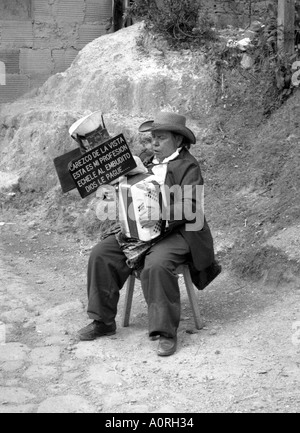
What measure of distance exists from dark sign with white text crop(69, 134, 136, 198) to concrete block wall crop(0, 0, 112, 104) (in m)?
4.48

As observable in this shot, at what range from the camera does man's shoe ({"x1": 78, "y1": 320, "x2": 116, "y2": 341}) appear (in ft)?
17.1

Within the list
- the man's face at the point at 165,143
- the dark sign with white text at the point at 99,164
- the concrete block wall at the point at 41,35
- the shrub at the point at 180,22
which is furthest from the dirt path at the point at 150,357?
the concrete block wall at the point at 41,35

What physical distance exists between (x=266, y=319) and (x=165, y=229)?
852 millimetres

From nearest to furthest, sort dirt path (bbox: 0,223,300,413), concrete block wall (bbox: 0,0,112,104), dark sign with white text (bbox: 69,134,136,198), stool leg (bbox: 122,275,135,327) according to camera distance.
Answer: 1. dirt path (bbox: 0,223,300,413)
2. dark sign with white text (bbox: 69,134,136,198)
3. stool leg (bbox: 122,275,135,327)
4. concrete block wall (bbox: 0,0,112,104)

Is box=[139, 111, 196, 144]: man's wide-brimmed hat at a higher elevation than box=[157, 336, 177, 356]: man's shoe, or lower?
higher

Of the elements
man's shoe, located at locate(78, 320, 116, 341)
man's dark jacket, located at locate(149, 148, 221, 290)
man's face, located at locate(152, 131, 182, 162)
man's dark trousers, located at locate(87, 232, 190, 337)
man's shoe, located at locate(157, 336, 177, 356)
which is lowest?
man's shoe, located at locate(78, 320, 116, 341)

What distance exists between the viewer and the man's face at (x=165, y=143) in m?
5.20

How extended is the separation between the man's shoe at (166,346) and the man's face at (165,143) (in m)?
1.14

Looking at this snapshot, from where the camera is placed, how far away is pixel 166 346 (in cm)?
489

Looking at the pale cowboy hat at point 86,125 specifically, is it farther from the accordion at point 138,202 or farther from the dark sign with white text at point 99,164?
the accordion at point 138,202

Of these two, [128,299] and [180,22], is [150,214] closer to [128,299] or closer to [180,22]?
[128,299]

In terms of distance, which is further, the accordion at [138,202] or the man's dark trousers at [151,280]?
the accordion at [138,202]

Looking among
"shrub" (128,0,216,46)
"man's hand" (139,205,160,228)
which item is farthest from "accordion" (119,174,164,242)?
"shrub" (128,0,216,46)

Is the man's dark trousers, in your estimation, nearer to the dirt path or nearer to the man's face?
the dirt path
